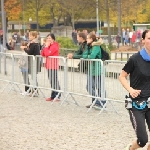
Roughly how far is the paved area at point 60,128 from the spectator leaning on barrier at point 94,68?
0.50 meters

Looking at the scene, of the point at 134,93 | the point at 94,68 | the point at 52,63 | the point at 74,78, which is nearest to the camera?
the point at 134,93

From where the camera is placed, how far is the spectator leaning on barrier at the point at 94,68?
11984mm

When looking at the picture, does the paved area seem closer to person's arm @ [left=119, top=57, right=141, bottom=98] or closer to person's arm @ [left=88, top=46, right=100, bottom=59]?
person's arm @ [left=88, top=46, right=100, bottom=59]

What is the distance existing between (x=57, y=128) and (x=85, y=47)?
10.6 feet

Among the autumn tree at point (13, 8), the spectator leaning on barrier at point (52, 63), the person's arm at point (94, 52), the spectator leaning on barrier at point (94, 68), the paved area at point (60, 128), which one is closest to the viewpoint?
the paved area at point (60, 128)

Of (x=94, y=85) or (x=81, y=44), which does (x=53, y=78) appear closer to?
(x=81, y=44)

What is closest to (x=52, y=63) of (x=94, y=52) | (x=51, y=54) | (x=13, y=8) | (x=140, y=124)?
(x=51, y=54)

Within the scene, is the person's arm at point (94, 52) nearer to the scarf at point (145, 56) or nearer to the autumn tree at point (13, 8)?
the scarf at point (145, 56)

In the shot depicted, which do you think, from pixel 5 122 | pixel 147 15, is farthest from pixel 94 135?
pixel 147 15

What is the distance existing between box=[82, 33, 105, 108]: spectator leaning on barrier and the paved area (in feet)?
1.63

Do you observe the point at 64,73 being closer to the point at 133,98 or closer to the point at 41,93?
the point at 41,93

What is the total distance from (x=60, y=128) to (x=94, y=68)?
2.41m

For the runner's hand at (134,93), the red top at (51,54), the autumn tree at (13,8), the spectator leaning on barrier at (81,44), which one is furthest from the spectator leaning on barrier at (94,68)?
the autumn tree at (13,8)

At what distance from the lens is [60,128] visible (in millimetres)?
10055
